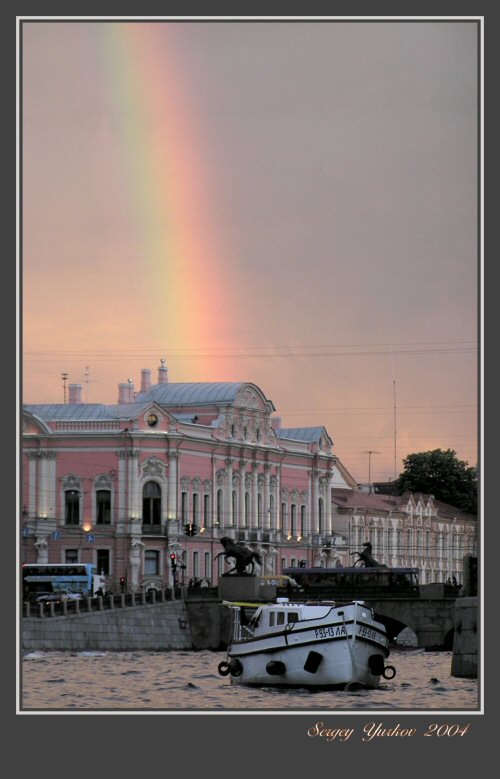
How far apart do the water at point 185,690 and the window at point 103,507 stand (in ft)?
76.5

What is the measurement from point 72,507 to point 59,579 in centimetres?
959

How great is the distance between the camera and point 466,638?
4588cm

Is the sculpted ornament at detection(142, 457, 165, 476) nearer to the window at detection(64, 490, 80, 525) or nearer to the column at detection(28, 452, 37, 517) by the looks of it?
the window at detection(64, 490, 80, 525)

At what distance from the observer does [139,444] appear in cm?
8406

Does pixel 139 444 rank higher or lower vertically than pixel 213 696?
higher

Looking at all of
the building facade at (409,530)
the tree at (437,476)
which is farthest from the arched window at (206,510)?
the tree at (437,476)

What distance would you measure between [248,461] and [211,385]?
391 cm

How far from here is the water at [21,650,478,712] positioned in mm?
42625

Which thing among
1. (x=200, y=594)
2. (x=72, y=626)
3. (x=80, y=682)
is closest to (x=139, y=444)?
(x=200, y=594)

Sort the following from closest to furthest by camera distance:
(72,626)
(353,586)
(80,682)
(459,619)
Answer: (459,619)
(80,682)
(72,626)
(353,586)

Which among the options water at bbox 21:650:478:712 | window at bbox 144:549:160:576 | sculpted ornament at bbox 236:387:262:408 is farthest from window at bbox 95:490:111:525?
water at bbox 21:650:478:712

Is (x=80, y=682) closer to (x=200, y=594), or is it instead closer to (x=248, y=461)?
(x=200, y=594)

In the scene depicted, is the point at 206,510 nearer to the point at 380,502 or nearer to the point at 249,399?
the point at 249,399

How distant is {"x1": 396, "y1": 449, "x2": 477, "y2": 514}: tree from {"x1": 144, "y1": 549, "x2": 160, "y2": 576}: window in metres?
34.3
